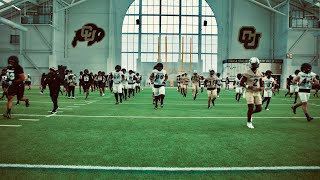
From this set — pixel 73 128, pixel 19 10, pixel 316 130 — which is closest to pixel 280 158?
pixel 316 130

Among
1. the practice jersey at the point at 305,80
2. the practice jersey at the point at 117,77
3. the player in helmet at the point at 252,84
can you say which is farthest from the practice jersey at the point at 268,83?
the practice jersey at the point at 117,77

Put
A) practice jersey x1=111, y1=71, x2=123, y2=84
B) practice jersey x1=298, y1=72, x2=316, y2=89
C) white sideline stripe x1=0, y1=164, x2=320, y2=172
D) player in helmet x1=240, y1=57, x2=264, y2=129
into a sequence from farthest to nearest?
practice jersey x1=111, y1=71, x2=123, y2=84
practice jersey x1=298, y1=72, x2=316, y2=89
player in helmet x1=240, y1=57, x2=264, y2=129
white sideline stripe x1=0, y1=164, x2=320, y2=172

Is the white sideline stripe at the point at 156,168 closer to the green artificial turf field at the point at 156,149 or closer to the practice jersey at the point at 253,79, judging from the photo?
the green artificial turf field at the point at 156,149

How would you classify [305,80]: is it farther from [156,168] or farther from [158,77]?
[156,168]

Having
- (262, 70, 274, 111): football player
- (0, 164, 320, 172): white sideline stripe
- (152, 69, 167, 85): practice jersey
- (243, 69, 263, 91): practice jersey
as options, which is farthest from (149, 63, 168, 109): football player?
(0, 164, 320, 172): white sideline stripe

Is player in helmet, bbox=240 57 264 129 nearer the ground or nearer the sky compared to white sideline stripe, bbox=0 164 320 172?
nearer the sky

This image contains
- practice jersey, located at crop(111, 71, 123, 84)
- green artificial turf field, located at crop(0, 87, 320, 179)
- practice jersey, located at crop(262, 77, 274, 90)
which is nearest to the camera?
green artificial turf field, located at crop(0, 87, 320, 179)

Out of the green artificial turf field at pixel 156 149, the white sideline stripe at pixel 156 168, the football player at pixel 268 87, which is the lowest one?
the green artificial turf field at pixel 156 149

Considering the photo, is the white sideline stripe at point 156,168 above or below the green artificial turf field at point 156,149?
above

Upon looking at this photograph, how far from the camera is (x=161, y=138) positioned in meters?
7.36

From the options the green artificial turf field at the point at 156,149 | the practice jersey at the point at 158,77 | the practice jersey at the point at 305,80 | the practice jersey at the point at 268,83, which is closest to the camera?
Result: the green artificial turf field at the point at 156,149

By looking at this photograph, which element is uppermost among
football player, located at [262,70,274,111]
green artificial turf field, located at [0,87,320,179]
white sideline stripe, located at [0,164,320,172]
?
football player, located at [262,70,274,111]

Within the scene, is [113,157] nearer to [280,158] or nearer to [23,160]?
[23,160]

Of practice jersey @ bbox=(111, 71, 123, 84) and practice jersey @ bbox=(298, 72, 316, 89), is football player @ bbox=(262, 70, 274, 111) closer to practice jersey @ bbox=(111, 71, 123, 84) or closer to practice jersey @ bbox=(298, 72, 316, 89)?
practice jersey @ bbox=(298, 72, 316, 89)
